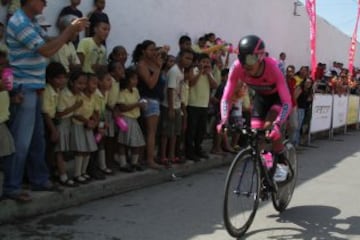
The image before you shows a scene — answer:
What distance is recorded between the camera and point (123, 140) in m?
7.12

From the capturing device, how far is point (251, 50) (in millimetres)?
4902

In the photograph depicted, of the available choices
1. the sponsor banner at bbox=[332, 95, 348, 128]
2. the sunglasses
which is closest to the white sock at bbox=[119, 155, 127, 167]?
the sunglasses

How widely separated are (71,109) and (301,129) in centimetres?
807

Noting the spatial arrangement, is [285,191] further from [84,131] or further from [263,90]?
[84,131]

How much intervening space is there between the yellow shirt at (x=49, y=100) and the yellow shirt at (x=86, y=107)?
370 millimetres

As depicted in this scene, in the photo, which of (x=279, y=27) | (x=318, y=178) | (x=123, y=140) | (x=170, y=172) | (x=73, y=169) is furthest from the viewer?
(x=279, y=27)

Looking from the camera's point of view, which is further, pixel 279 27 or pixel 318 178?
pixel 279 27

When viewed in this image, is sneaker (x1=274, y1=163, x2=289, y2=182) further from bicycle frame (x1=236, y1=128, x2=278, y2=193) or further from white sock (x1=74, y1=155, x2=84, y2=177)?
white sock (x1=74, y1=155, x2=84, y2=177)

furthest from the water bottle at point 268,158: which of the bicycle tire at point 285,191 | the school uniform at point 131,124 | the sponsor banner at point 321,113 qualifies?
the sponsor banner at point 321,113

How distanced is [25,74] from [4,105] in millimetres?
402

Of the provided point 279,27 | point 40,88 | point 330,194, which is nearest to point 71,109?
point 40,88

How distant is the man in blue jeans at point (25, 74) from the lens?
5.10m

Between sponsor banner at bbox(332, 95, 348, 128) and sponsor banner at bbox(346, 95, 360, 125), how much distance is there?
1.76 feet

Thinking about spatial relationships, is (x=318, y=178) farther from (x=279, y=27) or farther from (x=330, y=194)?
(x=279, y=27)
